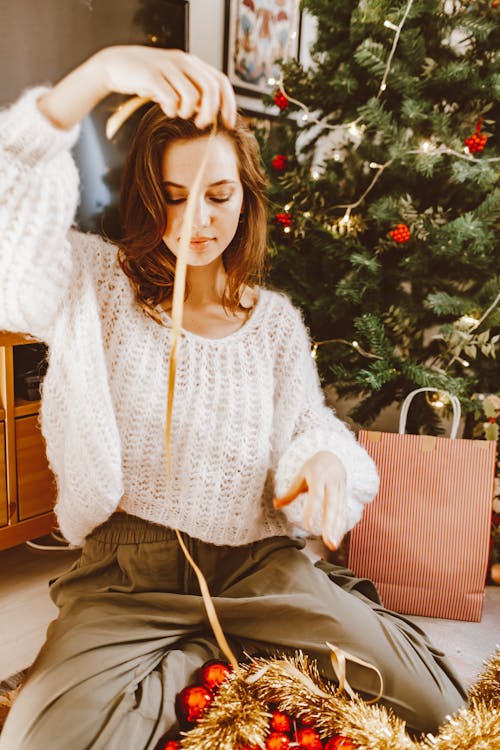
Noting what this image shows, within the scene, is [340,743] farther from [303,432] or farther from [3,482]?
[3,482]

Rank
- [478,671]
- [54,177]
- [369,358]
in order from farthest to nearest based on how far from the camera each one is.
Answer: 1. [369,358]
2. [478,671]
3. [54,177]

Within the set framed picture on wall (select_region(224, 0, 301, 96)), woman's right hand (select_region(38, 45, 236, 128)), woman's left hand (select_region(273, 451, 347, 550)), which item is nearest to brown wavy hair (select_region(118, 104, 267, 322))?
woman's right hand (select_region(38, 45, 236, 128))

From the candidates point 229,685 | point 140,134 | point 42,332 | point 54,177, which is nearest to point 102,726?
point 229,685

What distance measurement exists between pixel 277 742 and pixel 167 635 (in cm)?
24

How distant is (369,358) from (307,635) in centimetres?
94

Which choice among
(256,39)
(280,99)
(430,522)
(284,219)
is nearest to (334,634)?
(430,522)

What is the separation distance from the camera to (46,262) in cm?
84

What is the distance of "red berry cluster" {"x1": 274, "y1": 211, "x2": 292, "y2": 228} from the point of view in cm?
169

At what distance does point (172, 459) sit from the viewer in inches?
41.1

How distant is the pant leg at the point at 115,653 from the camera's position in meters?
0.80

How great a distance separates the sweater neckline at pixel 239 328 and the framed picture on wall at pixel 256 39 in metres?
1.25

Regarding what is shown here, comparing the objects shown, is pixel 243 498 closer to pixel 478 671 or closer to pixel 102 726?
pixel 102 726

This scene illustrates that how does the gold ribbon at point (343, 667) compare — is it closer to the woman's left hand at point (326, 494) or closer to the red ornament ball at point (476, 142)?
the woman's left hand at point (326, 494)

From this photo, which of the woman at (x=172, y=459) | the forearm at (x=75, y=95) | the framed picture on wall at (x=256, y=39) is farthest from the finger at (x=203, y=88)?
the framed picture on wall at (x=256, y=39)
